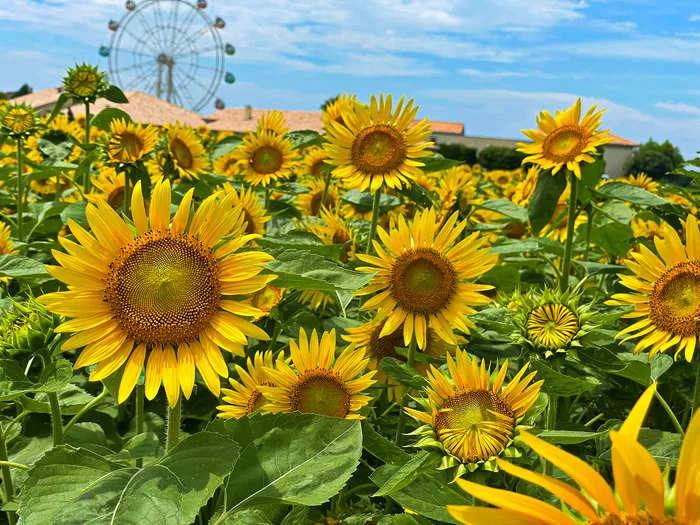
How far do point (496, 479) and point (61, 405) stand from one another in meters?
1.15

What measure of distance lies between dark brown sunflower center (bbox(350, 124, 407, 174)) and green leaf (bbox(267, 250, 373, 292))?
4.43ft

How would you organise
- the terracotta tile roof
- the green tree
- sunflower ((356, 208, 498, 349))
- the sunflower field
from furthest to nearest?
1. the green tree
2. the terracotta tile roof
3. sunflower ((356, 208, 498, 349))
4. the sunflower field

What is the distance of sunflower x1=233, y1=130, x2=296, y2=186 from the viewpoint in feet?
12.1

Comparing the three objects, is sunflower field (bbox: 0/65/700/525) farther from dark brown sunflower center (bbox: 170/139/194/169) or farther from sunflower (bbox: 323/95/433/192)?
dark brown sunflower center (bbox: 170/139/194/169)

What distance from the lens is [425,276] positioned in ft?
6.60

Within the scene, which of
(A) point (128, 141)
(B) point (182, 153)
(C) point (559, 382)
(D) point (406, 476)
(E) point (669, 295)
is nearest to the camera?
(D) point (406, 476)

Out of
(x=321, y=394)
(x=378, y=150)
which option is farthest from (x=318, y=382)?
(x=378, y=150)

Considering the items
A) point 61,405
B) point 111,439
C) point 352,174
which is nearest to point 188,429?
point 111,439

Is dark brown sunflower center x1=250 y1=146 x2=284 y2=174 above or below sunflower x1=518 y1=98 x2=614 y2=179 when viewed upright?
below

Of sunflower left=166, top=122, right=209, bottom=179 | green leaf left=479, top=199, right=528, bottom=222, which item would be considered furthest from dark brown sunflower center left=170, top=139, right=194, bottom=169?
green leaf left=479, top=199, right=528, bottom=222

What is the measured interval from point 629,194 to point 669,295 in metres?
0.84

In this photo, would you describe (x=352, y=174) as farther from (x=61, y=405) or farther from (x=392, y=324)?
(x=61, y=405)

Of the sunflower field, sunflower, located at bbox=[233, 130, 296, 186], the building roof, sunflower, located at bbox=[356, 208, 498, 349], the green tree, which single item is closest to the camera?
the sunflower field

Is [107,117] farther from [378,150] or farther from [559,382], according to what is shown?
[559,382]
